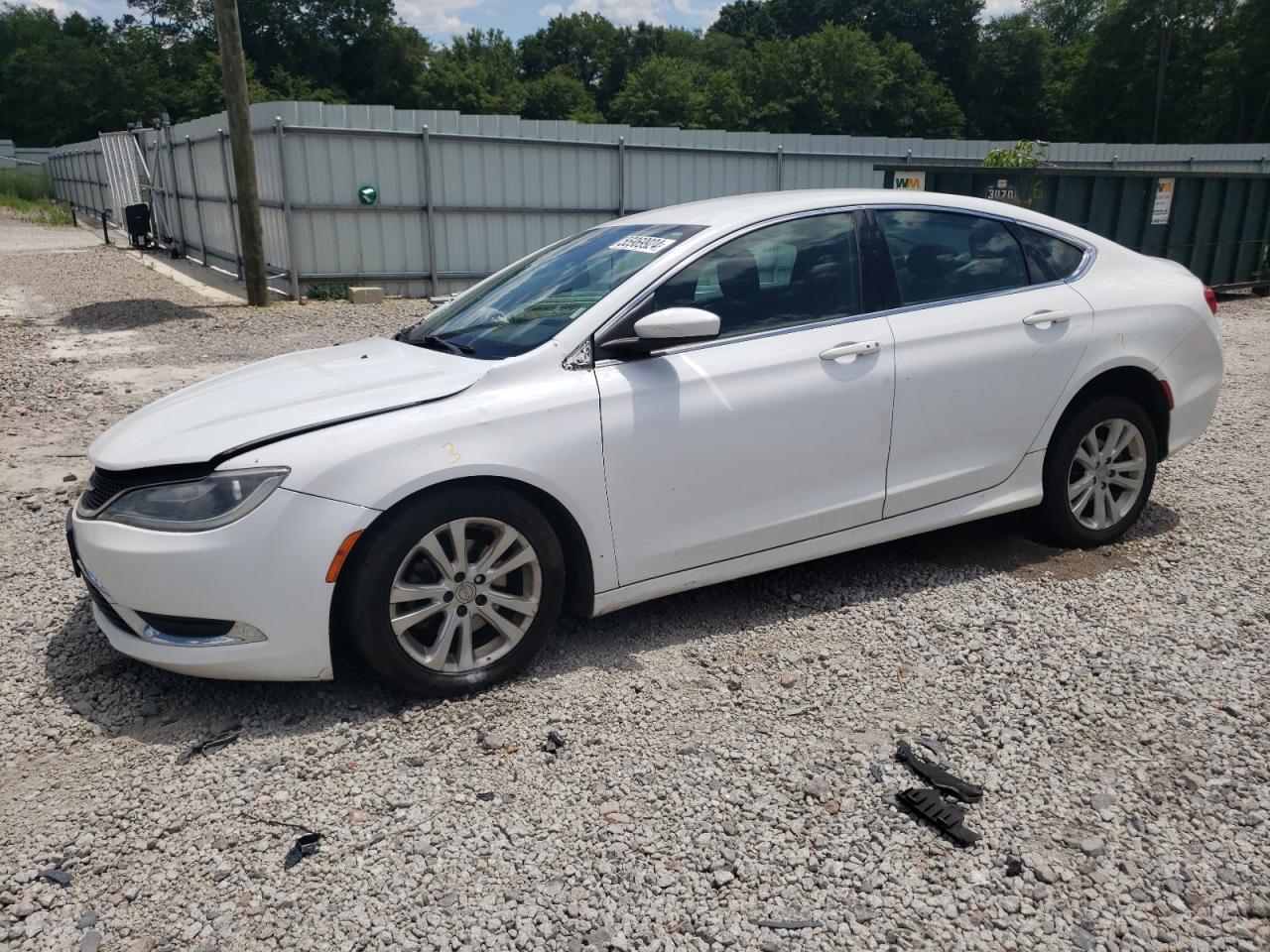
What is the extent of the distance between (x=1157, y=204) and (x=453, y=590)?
44.3 feet

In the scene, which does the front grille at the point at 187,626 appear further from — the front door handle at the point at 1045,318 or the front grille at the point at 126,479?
the front door handle at the point at 1045,318

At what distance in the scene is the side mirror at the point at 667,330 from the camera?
135 inches

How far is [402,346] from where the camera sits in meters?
4.07

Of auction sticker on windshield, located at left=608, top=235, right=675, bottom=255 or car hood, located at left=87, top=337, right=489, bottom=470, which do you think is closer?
car hood, located at left=87, top=337, right=489, bottom=470

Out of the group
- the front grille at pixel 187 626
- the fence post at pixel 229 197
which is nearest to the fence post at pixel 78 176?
the fence post at pixel 229 197

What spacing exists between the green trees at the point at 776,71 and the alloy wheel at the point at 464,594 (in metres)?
56.8

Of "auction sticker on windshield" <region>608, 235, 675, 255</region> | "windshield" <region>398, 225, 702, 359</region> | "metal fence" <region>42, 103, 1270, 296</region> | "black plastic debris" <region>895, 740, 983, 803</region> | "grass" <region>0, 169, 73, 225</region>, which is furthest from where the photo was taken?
"grass" <region>0, 169, 73, 225</region>

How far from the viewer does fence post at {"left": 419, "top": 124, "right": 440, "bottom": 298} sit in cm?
1498

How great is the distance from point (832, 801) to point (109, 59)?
81.3m

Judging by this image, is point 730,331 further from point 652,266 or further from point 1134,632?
point 1134,632

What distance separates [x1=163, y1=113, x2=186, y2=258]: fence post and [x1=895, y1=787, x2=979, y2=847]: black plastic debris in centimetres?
2243

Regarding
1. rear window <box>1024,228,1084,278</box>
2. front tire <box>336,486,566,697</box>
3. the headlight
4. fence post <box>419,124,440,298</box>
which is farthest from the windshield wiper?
fence post <box>419,124,440,298</box>

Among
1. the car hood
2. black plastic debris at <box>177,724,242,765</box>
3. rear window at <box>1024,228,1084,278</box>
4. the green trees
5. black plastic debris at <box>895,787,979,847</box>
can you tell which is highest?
the green trees

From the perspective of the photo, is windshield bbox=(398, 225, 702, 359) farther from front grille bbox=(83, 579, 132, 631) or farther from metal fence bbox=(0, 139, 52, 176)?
metal fence bbox=(0, 139, 52, 176)
